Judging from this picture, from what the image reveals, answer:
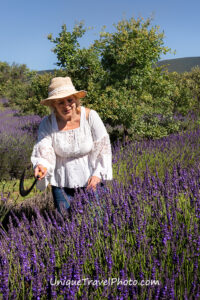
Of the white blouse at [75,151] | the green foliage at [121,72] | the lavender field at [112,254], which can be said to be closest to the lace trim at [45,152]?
the white blouse at [75,151]

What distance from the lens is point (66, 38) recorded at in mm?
6398

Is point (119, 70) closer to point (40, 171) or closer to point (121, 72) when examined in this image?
point (121, 72)

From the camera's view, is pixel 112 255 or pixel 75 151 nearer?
pixel 112 255

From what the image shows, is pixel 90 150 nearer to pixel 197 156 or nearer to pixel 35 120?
pixel 197 156

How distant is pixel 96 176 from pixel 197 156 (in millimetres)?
2663

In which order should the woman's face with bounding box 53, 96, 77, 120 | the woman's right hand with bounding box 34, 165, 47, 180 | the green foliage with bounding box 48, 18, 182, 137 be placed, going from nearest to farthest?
the woman's right hand with bounding box 34, 165, 47, 180 → the woman's face with bounding box 53, 96, 77, 120 → the green foliage with bounding box 48, 18, 182, 137

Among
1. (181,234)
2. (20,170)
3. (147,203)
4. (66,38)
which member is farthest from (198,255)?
(66,38)

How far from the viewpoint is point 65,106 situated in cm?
273

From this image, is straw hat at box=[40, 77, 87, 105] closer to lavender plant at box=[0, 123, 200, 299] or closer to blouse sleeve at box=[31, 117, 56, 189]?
blouse sleeve at box=[31, 117, 56, 189]

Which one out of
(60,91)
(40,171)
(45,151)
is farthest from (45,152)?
(60,91)

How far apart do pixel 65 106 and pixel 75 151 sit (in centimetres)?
43

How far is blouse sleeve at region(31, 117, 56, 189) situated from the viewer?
2.70 m

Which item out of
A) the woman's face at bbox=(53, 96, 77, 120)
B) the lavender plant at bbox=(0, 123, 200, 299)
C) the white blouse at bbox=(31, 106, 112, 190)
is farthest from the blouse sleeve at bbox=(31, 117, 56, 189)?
the lavender plant at bbox=(0, 123, 200, 299)

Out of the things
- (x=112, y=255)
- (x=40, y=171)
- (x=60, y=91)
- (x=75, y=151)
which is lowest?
(x=112, y=255)
